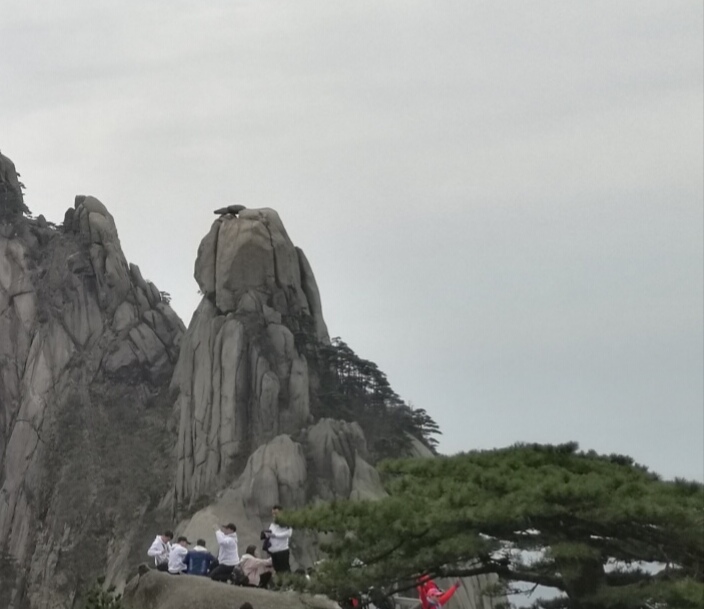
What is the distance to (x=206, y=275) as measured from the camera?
65000 millimetres

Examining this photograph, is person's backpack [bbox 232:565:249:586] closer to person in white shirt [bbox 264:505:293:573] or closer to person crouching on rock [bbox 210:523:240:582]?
person crouching on rock [bbox 210:523:240:582]

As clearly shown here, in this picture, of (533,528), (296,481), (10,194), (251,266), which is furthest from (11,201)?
(533,528)

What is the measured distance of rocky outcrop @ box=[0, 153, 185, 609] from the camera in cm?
7069

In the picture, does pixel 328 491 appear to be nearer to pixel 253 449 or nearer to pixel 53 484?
pixel 253 449

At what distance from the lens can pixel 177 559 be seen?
25984 millimetres

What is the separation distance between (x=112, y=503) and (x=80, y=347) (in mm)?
9926

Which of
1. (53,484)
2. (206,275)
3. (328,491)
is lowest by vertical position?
(328,491)

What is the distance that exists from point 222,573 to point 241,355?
3845 centimetres

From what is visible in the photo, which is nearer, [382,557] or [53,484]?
[382,557]

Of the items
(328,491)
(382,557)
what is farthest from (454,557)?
(328,491)

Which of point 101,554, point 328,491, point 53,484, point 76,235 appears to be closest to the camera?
point 328,491

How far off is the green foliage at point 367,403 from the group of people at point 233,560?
37.5 meters

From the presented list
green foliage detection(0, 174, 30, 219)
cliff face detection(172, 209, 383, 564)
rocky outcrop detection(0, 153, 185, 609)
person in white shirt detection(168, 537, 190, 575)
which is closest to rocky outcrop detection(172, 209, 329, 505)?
cliff face detection(172, 209, 383, 564)

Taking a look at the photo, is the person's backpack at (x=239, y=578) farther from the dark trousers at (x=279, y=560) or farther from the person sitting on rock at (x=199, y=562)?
the person sitting on rock at (x=199, y=562)
